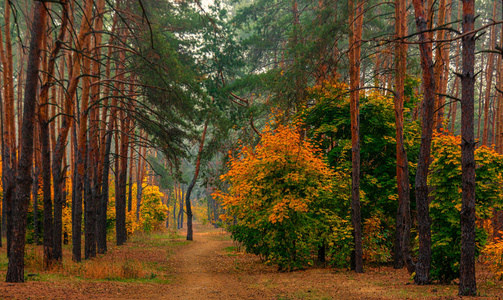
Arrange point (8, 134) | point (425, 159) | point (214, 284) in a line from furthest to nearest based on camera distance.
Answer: point (8, 134), point (214, 284), point (425, 159)

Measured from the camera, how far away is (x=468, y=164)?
26.1 feet

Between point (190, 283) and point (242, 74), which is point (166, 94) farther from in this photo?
point (242, 74)

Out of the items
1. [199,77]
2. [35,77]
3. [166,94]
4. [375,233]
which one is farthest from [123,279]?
[199,77]

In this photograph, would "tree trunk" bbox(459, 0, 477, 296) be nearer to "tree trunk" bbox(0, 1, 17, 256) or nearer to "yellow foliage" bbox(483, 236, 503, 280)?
"yellow foliage" bbox(483, 236, 503, 280)

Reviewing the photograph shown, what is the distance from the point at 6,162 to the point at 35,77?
23.4 feet

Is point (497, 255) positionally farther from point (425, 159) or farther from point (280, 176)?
point (280, 176)

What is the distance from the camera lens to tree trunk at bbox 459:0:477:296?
7895 mm

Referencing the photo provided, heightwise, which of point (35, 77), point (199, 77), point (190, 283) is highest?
point (199, 77)

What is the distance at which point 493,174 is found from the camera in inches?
395

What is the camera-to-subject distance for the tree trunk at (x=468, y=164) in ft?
25.9

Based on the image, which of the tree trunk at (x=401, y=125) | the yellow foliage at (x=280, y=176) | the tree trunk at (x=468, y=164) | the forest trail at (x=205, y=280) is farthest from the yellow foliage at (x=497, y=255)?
the forest trail at (x=205, y=280)

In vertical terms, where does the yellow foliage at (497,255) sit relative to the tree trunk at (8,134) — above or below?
below

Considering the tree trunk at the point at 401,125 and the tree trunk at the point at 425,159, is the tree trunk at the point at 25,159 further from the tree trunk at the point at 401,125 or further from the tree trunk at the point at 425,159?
the tree trunk at the point at 401,125

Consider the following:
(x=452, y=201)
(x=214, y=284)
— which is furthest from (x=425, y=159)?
(x=214, y=284)
